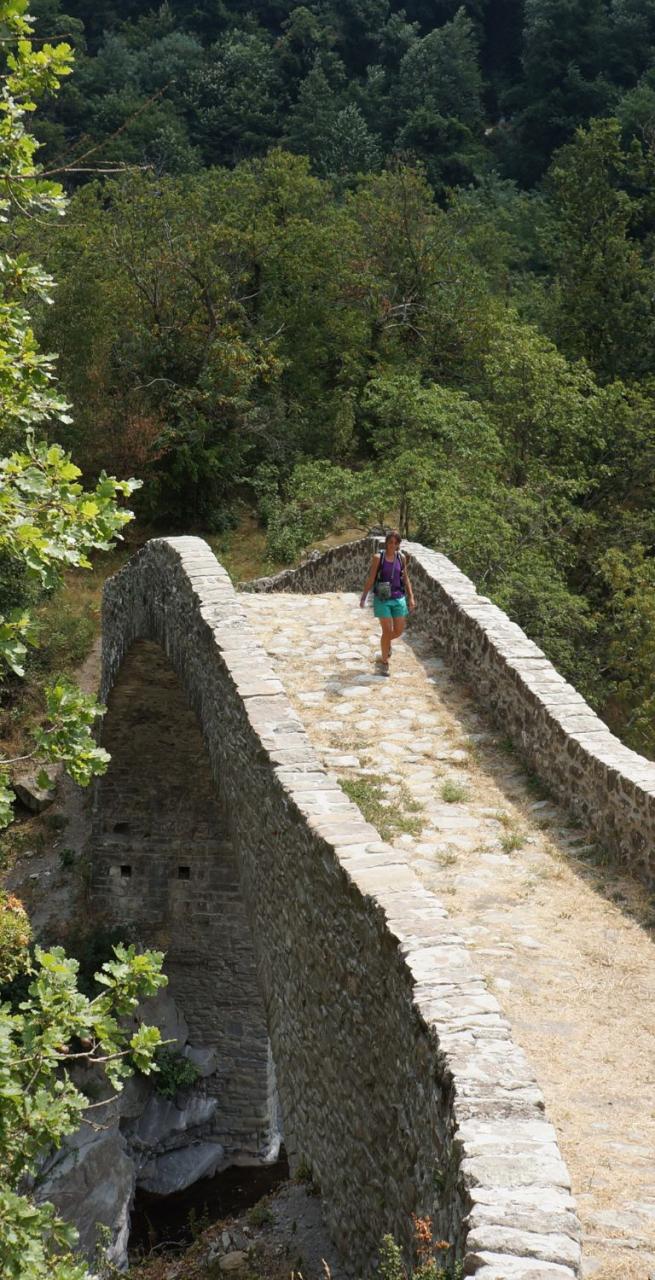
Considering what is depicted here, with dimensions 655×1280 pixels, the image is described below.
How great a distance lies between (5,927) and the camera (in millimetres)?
6734

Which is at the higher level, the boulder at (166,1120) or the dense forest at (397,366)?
the dense forest at (397,366)

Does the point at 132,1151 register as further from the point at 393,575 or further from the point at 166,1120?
the point at 393,575

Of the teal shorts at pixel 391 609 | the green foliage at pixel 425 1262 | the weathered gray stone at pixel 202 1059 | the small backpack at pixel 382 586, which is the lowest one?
the weathered gray stone at pixel 202 1059

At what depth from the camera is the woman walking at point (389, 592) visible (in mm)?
10969

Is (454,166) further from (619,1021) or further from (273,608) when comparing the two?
(619,1021)

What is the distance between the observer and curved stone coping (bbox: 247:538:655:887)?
7.75 metres

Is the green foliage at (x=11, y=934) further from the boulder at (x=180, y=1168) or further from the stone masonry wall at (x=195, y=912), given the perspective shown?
the boulder at (x=180, y=1168)

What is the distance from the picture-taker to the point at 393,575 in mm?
11102

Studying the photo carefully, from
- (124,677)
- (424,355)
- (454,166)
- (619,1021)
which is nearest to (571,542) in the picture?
(424,355)

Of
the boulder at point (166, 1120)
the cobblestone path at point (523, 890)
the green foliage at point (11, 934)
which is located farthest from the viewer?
the boulder at point (166, 1120)

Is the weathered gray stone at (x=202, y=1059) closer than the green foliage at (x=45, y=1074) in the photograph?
No

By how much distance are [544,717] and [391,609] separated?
94.3 inches

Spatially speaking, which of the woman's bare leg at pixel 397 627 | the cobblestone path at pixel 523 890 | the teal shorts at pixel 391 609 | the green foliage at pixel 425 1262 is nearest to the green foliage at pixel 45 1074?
the green foliage at pixel 425 1262

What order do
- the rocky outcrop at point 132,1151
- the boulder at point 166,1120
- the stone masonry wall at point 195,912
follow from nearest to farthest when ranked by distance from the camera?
1. the rocky outcrop at point 132,1151
2. the boulder at point 166,1120
3. the stone masonry wall at point 195,912
